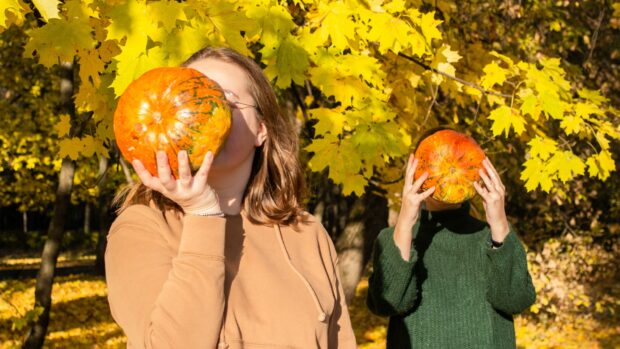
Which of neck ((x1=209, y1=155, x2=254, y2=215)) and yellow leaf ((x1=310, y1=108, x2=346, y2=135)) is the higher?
neck ((x1=209, y1=155, x2=254, y2=215))

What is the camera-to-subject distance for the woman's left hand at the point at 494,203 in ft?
10.4

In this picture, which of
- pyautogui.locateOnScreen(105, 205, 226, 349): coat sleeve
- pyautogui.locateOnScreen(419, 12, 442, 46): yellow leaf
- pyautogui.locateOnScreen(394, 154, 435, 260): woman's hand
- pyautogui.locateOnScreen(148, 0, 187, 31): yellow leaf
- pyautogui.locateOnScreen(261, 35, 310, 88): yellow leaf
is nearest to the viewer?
pyautogui.locateOnScreen(105, 205, 226, 349): coat sleeve

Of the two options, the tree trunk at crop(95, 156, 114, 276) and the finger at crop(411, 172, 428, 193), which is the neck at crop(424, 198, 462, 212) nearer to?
the finger at crop(411, 172, 428, 193)

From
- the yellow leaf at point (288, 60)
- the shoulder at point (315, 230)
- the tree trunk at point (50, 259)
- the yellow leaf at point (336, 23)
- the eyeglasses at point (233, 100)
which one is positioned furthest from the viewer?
the tree trunk at point (50, 259)

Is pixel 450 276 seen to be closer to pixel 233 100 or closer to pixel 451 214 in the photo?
pixel 451 214

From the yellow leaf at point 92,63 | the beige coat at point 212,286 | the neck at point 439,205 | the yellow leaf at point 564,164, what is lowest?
the yellow leaf at point 564,164

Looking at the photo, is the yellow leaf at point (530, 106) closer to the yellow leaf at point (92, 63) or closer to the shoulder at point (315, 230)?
the yellow leaf at point (92, 63)

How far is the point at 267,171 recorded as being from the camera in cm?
233

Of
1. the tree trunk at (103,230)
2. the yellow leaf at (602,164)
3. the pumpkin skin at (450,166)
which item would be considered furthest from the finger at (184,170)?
the tree trunk at (103,230)

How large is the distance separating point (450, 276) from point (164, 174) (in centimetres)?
195

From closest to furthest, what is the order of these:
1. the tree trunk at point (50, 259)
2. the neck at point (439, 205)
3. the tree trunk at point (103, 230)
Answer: the neck at point (439, 205), the tree trunk at point (50, 259), the tree trunk at point (103, 230)

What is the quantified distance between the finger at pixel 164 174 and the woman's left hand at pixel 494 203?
173cm

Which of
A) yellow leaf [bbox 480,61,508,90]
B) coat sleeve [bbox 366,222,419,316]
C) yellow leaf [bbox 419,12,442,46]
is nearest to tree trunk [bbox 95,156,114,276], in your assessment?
yellow leaf [bbox 480,61,508,90]

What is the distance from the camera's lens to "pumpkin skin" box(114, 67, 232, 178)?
1873 millimetres
